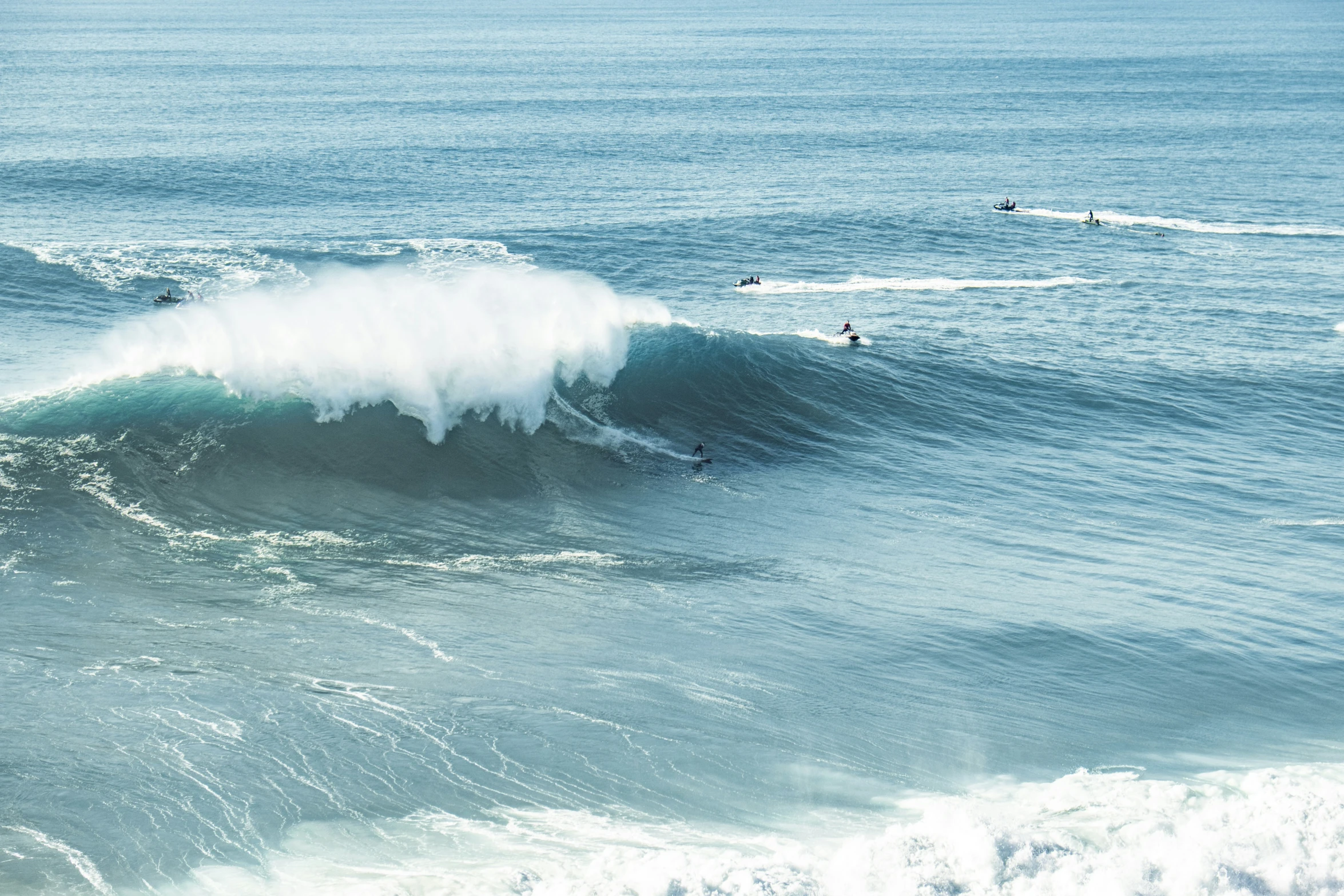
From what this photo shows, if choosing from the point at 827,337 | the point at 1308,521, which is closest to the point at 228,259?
the point at 827,337

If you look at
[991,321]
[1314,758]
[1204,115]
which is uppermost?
[1204,115]

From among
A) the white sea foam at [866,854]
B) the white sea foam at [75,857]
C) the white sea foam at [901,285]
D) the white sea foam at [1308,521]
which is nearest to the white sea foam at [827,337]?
the white sea foam at [901,285]

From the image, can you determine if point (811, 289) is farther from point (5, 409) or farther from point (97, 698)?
point (97, 698)

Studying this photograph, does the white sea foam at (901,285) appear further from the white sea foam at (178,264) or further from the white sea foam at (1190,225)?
the white sea foam at (178,264)

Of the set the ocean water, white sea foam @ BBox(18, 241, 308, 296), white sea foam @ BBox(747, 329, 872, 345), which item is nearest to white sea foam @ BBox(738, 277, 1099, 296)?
the ocean water

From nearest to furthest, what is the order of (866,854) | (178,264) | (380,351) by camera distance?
(866,854) → (380,351) → (178,264)

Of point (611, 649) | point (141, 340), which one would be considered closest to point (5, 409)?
point (141, 340)

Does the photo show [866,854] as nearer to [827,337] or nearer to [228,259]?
[827,337]
